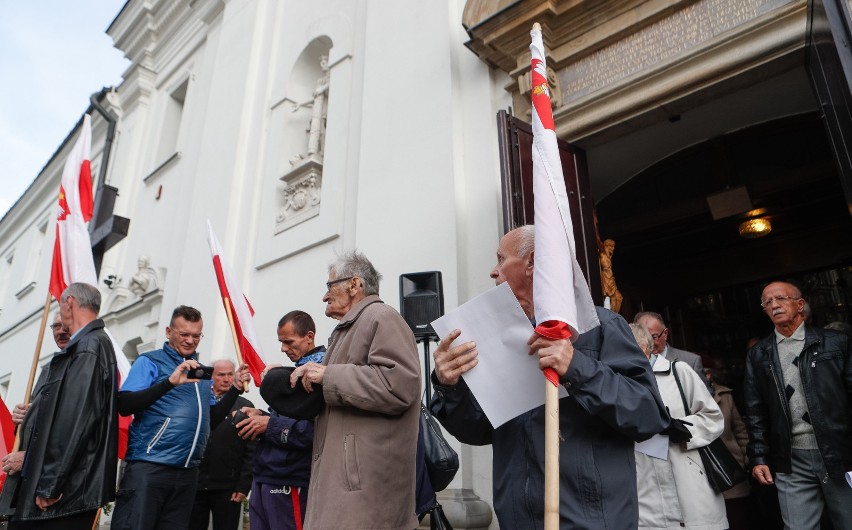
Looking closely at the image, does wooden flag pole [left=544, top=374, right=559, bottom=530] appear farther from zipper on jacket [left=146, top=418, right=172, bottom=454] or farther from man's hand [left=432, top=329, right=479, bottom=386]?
zipper on jacket [left=146, top=418, right=172, bottom=454]

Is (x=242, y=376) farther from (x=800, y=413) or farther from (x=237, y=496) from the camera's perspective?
(x=800, y=413)

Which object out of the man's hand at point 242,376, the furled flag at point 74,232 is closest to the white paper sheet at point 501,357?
the man's hand at point 242,376

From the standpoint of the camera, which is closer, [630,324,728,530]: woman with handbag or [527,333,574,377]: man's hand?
[527,333,574,377]: man's hand

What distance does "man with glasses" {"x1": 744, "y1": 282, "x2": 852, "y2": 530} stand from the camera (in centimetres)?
301

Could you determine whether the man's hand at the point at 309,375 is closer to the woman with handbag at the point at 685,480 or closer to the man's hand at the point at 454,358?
the man's hand at the point at 454,358

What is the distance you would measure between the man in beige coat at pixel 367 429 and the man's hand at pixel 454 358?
0.55m

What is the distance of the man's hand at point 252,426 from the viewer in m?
3.12

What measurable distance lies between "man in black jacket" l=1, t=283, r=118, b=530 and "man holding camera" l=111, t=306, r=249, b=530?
258 millimetres

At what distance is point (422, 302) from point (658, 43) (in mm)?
2497

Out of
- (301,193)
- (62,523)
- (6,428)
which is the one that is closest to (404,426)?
(62,523)

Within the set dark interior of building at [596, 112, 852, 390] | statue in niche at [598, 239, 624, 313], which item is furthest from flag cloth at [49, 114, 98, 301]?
dark interior of building at [596, 112, 852, 390]

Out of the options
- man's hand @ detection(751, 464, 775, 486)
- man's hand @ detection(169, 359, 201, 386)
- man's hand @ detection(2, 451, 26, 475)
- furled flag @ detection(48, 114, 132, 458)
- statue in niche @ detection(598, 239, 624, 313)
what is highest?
furled flag @ detection(48, 114, 132, 458)

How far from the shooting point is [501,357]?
1.77 meters

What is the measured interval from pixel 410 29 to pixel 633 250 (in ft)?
12.3
